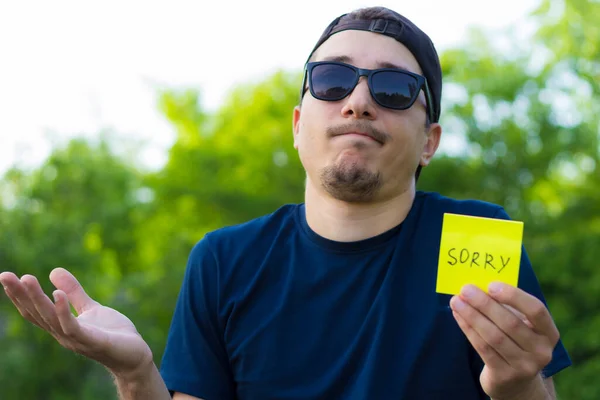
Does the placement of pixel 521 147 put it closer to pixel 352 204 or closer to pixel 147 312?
pixel 147 312

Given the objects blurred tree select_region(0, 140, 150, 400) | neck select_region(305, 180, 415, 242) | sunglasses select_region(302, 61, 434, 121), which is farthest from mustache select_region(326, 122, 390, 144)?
blurred tree select_region(0, 140, 150, 400)

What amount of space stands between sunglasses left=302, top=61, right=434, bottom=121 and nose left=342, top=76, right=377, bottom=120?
0.02m

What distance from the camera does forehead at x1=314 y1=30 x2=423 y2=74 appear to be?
106 inches

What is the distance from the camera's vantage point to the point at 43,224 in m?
18.3

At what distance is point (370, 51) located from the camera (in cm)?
271

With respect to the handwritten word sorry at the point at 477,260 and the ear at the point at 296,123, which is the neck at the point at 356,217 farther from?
the handwritten word sorry at the point at 477,260

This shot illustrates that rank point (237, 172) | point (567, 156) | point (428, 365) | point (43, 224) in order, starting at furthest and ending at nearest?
1. point (237, 172)
2. point (567, 156)
3. point (43, 224)
4. point (428, 365)

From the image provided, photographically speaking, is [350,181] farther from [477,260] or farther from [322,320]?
[477,260]

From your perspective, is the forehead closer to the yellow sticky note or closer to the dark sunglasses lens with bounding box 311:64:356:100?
the dark sunglasses lens with bounding box 311:64:356:100

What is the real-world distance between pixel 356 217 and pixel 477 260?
0.81 m

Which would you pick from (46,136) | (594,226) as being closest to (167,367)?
(594,226)

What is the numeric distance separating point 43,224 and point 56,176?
2.67m

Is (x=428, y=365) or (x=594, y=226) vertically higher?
(x=428, y=365)

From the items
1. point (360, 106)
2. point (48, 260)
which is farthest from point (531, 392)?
point (48, 260)
